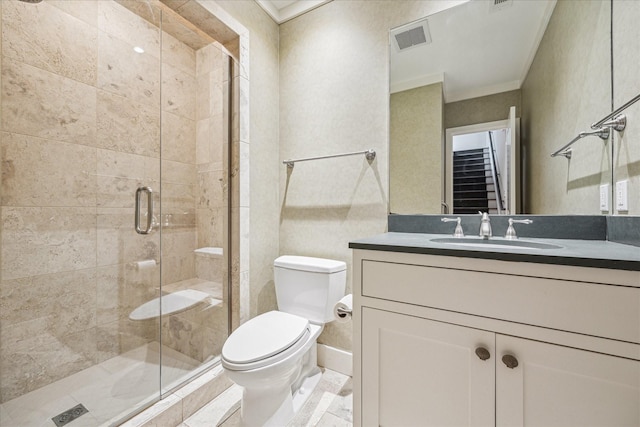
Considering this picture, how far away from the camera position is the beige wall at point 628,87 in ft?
2.87

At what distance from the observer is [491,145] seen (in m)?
1.32

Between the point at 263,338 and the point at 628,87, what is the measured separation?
1.69 metres

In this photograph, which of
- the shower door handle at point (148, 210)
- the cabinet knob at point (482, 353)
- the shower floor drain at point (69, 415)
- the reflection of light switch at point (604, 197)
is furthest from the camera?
the shower door handle at point (148, 210)

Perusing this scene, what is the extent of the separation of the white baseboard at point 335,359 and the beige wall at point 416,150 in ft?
3.22

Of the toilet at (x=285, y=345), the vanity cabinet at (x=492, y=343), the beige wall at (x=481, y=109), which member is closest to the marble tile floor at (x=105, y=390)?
the toilet at (x=285, y=345)

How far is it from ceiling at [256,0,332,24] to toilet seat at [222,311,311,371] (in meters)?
2.01

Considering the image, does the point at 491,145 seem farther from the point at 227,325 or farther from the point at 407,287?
the point at 227,325

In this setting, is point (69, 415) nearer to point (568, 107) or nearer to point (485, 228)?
point (485, 228)

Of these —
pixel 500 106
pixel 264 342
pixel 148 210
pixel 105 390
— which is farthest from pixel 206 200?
pixel 500 106

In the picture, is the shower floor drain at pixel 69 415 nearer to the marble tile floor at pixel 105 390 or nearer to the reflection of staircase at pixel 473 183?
the marble tile floor at pixel 105 390

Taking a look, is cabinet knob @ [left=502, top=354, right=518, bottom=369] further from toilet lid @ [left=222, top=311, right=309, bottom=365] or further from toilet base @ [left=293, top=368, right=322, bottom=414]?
toilet base @ [left=293, top=368, right=322, bottom=414]

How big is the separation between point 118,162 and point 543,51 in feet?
7.50

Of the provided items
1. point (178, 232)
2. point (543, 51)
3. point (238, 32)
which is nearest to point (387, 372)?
point (178, 232)

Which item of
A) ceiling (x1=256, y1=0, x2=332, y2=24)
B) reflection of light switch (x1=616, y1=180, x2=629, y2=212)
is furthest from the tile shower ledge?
ceiling (x1=256, y1=0, x2=332, y2=24)
